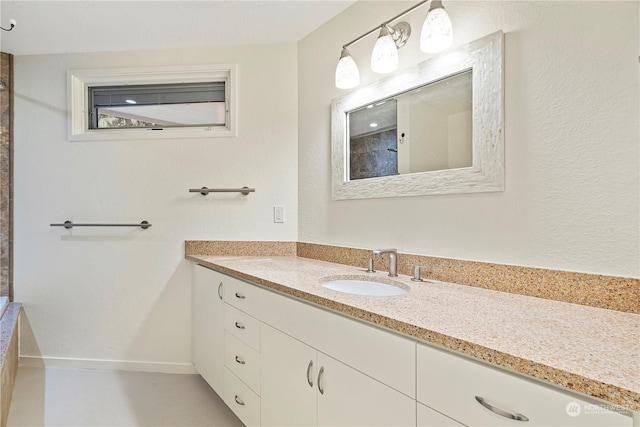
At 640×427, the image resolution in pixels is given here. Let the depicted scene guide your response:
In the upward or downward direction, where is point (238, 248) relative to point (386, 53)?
downward

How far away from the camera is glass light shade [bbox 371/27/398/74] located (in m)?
1.44

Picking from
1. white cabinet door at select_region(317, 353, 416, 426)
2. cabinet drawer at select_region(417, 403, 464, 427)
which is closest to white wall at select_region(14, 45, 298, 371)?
white cabinet door at select_region(317, 353, 416, 426)

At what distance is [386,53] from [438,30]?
0.87 ft

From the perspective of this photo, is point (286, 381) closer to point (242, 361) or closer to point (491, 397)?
point (242, 361)

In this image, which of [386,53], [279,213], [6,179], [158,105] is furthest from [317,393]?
[6,179]

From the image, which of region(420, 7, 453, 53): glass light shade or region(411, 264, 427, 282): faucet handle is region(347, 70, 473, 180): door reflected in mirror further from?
region(411, 264, 427, 282): faucet handle

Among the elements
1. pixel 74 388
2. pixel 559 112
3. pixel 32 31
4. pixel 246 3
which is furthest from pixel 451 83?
pixel 74 388

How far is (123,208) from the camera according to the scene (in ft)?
7.66

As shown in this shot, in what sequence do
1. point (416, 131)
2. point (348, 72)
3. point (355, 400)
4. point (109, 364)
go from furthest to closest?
point (109, 364) → point (348, 72) → point (416, 131) → point (355, 400)

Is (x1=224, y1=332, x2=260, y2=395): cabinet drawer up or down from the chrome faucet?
down

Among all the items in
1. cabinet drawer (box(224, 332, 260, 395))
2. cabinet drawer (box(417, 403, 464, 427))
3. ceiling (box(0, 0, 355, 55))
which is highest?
ceiling (box(0, 0, 355, 55))

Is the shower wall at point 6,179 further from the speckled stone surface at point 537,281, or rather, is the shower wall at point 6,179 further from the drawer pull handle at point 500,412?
the drawer pull handle at point 500,412

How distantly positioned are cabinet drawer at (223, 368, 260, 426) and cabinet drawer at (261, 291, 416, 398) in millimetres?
452

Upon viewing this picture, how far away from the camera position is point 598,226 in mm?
950
